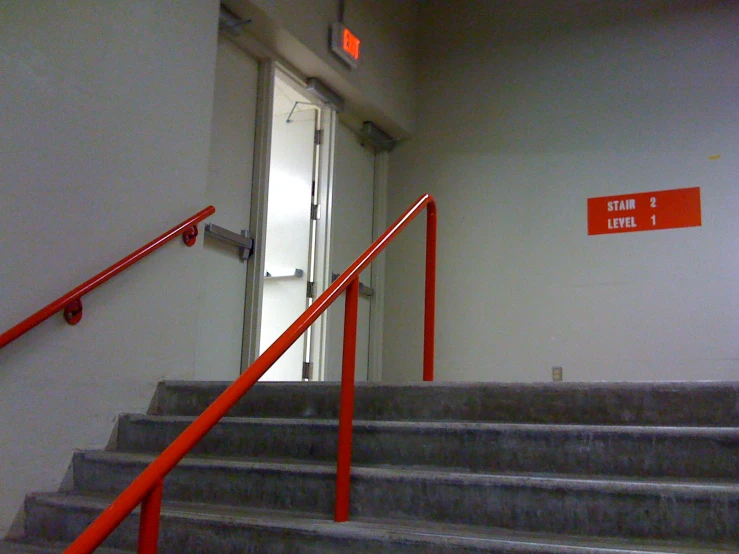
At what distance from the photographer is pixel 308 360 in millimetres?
4996

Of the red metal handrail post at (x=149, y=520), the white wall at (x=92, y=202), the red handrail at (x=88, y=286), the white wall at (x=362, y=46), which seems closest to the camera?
the red metal handrail post at (x=149, y=520)

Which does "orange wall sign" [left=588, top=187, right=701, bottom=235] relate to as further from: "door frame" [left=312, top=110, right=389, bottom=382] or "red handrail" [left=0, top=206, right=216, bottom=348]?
"red handrail" [left=0, top=206, right=216, bottom=348]

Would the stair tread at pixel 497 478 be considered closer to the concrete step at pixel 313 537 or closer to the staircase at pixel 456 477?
the staircase at pixel 456 477

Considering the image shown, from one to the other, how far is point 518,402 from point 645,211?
2.95 metres

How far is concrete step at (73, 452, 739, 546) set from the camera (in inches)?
74.8

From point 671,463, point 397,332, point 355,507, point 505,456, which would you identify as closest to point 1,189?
point 355,507

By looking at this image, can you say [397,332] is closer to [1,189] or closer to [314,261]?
[314,261]

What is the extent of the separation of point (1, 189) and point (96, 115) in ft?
→ 1.93

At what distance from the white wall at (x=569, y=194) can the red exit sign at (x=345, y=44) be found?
3.34 ft

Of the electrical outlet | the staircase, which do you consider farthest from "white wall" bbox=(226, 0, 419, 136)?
the staircase

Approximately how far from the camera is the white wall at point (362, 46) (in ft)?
14.3

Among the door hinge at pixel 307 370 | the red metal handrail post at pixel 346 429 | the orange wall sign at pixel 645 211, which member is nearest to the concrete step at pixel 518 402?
the red metal handrail post at pixel 346 429

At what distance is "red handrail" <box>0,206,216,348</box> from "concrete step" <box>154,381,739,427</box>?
632 mm

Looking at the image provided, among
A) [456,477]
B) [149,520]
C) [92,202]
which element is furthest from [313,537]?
[92,202]
